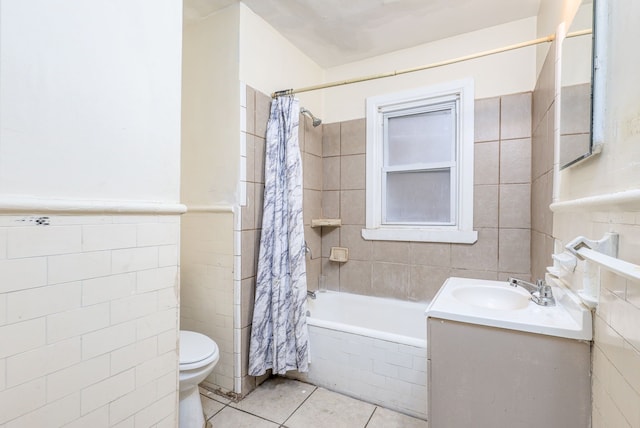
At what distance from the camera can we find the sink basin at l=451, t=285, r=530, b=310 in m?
1.54

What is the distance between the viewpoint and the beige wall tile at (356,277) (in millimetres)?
2564

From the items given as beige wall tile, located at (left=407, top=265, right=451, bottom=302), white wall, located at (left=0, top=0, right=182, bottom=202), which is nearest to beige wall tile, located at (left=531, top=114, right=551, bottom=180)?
beige wall tile, located at (left=407, top=265, right=451, bottom=302)

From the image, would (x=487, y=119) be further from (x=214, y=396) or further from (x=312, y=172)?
(x=214, y=396)

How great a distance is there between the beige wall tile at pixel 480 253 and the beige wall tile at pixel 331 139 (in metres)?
1.28

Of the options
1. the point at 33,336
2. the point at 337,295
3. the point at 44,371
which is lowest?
the point at 337,295

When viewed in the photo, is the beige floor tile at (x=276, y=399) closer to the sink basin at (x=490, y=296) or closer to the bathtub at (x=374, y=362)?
the bathtub at (x=374, y=362)

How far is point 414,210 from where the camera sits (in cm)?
249

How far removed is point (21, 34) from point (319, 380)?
2172 mm

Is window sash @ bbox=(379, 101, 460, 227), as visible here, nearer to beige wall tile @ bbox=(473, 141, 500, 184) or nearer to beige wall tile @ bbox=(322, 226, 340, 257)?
beige wall tile @ bbox=(473, 141, 500, 184)

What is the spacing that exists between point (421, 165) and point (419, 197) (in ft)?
0.86

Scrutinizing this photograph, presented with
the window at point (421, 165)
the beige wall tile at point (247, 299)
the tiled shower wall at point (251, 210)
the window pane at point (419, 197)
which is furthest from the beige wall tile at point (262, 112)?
the window pane at point (419, 197)

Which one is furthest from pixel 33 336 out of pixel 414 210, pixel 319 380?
pixel 414 210

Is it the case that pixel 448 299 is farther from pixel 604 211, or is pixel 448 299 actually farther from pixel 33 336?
pixel 33 336

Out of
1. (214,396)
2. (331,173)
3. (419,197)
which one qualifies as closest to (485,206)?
(419,197)
